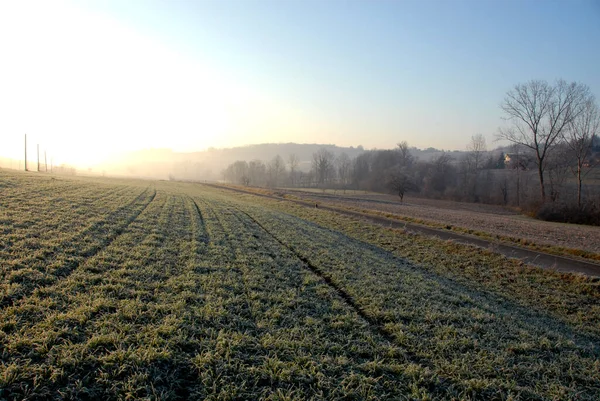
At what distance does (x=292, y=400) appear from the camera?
395 cm

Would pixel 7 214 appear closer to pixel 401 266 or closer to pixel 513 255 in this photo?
pixel 401 266

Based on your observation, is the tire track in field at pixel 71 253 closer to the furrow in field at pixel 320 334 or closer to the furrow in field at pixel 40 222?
the furrow in field at pixel 40 222

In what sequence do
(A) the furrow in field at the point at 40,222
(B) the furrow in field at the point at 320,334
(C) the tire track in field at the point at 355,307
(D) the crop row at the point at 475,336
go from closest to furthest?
(B) the furrow in field at the point at 320,334 < (D) the crop row at the point at 475,336 < (C) the tire track in field at the point at 355,307 < (A) the furrow in field at the point at 40,222

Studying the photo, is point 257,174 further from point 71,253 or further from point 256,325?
point 256,325

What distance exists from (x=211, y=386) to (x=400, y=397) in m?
2.66

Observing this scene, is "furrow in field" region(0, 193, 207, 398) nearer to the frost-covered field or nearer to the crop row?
the frost-covered field

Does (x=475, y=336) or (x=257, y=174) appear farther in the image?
(x=257, y=174)

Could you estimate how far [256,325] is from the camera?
5676 mm

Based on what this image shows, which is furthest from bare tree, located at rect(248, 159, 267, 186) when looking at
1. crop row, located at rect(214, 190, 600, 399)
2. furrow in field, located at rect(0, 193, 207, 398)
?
furrow in field, located at rect(0, 193, 207, 398)

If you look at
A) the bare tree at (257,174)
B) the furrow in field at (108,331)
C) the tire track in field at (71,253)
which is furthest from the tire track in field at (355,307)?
the bare tree at (257,174)

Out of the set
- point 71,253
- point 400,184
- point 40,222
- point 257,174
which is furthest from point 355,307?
point 257,174

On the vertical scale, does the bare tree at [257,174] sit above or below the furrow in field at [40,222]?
above

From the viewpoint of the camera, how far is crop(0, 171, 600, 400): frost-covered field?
13.4 ft

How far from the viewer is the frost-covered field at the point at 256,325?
4082 millimetres
